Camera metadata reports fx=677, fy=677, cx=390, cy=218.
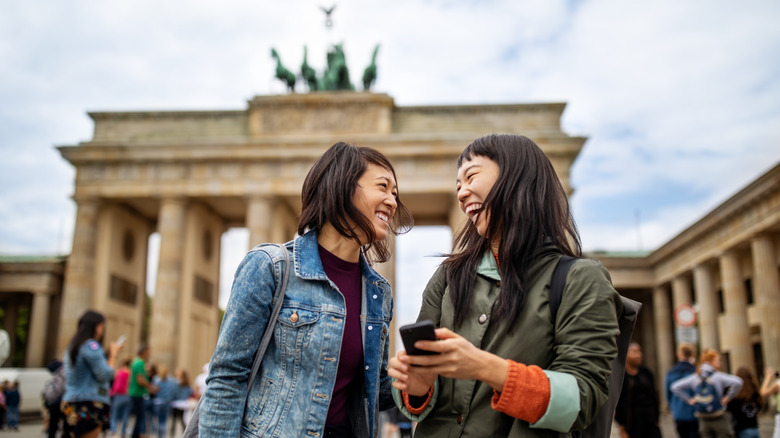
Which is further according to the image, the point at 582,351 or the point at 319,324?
the point at 319,324

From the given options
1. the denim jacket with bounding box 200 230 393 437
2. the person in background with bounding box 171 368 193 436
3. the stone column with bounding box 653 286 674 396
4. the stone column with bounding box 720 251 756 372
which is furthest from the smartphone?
the stone column with bounding box 653 286 674 396

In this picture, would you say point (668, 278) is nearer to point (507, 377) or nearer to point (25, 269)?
point (25, 269)

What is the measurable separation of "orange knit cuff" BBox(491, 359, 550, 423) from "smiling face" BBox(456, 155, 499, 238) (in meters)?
0.67

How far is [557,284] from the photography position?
2.42 meters

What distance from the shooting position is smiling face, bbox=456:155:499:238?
272 cm

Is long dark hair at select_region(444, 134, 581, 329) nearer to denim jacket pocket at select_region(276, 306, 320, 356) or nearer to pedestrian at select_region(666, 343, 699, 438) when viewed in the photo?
denim jacket pocket at select_region(276, 306, 320, 356)

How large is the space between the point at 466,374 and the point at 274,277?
1.24 meters

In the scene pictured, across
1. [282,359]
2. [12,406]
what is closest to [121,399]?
[12,406]

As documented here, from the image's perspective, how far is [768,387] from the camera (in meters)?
11.1

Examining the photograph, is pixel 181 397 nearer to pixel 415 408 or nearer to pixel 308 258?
pixel 308 258

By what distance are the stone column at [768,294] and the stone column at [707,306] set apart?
5.76 meters

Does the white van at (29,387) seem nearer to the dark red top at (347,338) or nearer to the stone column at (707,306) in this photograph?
the dark red top at (347,338)

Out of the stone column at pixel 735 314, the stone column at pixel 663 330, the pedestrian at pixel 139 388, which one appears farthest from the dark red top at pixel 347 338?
the stone column at pixel 663 330

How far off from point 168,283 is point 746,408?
27518mm
